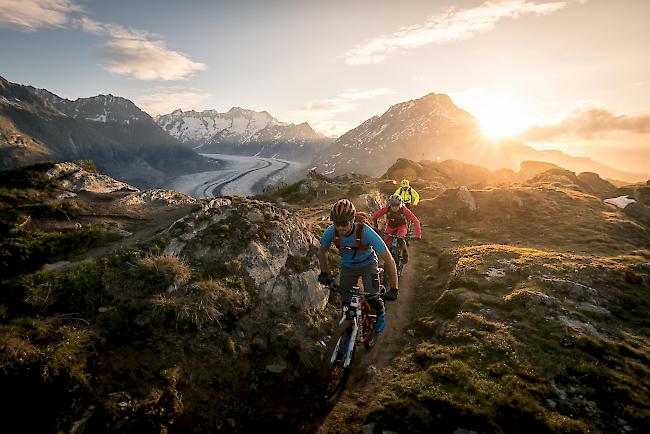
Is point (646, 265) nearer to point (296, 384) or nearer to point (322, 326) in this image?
point (322, 326)

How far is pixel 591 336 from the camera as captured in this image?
1283 cm

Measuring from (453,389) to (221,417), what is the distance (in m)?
6.94

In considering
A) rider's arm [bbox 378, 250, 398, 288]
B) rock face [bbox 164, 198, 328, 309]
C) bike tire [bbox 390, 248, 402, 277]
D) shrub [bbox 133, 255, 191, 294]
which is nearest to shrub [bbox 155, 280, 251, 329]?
shrub [bbox 133, 255, 191, 294]

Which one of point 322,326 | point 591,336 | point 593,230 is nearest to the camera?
point 591,336

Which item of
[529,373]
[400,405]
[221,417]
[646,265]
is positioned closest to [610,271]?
[646,265]

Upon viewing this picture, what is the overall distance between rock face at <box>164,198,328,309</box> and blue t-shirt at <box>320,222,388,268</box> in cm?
440

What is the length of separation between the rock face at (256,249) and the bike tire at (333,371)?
14.5 feet

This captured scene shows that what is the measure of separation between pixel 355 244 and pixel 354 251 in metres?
0.24

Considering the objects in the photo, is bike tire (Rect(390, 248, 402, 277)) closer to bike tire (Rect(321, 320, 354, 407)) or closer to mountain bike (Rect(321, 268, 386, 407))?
mountain bike (Rect(321, 268, 386, 407))

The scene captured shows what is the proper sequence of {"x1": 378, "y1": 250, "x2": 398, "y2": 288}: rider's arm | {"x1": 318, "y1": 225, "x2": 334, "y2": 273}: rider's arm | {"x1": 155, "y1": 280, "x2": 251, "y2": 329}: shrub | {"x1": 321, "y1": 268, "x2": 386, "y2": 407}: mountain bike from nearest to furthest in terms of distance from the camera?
{"x1": 321, "y1": 268, "x2": 386, "y2": 407}: mountain bike → {"x1": 378, "y1": 250, "x2": 398, "y2": 288}: rider's arm → {"x1": 155, "y1": 280, "x2": 251, "y2": 329}: shrub → {"x1": 318, "y1": 225, "x2": 334, "y2": 273}: rider's arm

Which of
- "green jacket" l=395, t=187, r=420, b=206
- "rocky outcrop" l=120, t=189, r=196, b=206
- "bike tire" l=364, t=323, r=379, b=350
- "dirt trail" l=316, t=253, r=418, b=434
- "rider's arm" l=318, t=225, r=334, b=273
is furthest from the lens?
"green jacket" l=395, t=187, r=420, b=206

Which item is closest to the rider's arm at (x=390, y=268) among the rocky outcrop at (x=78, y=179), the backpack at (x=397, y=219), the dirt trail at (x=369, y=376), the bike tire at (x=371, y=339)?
the bike tire at (x=371, y=339)

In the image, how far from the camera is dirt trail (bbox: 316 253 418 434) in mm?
9539

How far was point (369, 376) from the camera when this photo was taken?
11578 millimetres
